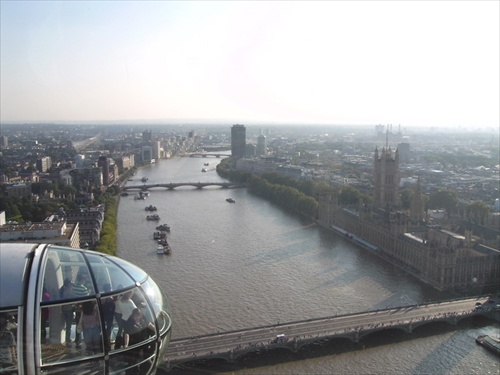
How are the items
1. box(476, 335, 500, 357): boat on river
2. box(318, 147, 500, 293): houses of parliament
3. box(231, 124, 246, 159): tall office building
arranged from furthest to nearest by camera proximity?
box(231, 124, 246, 159): tall office building, box(318, 147, 500, 293): houses of parliament, box(476, 335, 500, 357): boat on river

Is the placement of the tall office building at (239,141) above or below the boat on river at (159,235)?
above

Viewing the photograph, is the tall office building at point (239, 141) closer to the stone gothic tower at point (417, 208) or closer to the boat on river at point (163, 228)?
the boat on river at point (163, 228)

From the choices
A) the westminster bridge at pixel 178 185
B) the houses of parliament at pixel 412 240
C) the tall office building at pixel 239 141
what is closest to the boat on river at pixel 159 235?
the houses of parliament at pixel 412 240

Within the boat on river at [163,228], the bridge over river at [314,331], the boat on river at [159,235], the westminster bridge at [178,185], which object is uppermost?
the bridge over river at [314,331]

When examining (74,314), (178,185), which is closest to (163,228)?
(178,185)

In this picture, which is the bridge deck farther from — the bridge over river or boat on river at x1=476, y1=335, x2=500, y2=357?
boat on river at x1=476, y1=335, x2=500, y2=357

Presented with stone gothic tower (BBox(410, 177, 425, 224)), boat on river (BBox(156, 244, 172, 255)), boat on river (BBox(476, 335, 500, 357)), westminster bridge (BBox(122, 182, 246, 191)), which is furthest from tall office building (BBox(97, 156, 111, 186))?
boat on river (BBox(476, 335, 500, 357))

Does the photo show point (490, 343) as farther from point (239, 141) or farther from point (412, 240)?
point (239, 141)
